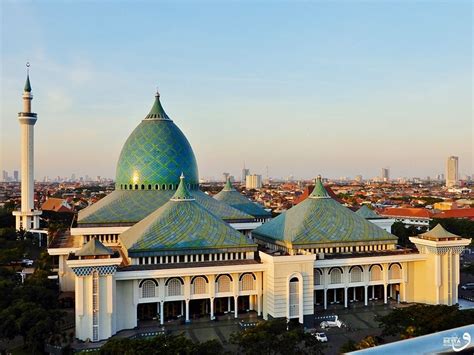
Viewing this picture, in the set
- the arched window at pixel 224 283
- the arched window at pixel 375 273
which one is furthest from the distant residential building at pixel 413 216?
the arched window at pixel 224 283

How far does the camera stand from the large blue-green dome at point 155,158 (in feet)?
153

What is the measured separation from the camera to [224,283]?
113ft

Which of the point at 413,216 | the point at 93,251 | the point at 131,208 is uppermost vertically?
the point at 131,208

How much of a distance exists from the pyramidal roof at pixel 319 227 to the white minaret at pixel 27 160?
36.1 m

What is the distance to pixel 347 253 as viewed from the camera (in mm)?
38469

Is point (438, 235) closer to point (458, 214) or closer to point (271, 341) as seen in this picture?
point (271, 341)

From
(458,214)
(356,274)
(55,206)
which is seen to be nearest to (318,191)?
(356,274)

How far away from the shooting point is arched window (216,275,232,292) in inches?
1345

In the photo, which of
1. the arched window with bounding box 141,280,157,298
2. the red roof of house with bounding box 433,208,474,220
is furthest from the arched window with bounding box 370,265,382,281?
the red roof of house with bounding box 433,208,474,220

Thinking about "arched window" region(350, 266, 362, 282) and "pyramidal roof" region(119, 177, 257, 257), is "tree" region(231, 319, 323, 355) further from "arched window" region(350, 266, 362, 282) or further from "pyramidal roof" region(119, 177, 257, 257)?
"arched window" region(350, 266, 362, 282)

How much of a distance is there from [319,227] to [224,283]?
9.49 meters

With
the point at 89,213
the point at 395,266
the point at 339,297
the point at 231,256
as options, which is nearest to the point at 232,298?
the point at 231,256

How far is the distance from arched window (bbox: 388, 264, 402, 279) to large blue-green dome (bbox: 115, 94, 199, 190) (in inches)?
816

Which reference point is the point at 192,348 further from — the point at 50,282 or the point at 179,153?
the point at 179,153
